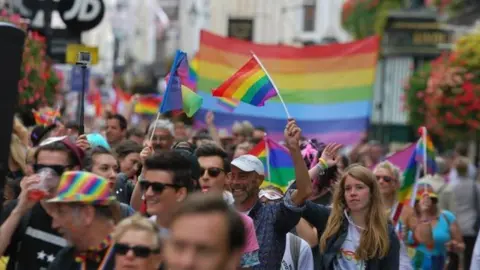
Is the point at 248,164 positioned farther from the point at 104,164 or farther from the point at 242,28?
the point at 242,28

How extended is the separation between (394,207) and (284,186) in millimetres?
1077

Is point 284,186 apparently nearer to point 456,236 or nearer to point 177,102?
point 177,102

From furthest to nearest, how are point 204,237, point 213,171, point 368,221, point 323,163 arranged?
point 323,163 → point 368,221 → point 213,171 → point 204,237

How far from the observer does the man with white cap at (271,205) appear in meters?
8.71

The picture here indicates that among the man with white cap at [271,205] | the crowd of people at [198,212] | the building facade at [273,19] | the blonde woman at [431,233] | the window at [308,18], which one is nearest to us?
the crowd of people at [198,212]

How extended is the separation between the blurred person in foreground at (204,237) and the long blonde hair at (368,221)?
4.63 m

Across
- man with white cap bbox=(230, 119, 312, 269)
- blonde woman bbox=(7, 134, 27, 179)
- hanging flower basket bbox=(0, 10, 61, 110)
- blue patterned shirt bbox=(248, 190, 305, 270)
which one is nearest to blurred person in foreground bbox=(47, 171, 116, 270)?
man with white cap bbox=(230, 119, 312, 269)

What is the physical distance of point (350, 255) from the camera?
960 centimetres

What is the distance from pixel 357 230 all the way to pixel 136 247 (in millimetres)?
3785

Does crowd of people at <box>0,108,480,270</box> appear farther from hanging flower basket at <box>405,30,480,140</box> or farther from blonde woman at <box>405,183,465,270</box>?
hanging flower basket at <box>405,30,480,140</box>

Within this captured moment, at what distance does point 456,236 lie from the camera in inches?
558

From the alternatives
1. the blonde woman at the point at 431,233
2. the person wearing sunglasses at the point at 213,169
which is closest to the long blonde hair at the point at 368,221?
the person wearing sunglasses at the point at 213,169

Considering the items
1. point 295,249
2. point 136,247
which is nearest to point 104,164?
point 295,249

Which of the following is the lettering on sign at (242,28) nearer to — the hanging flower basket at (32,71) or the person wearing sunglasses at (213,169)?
the hanging flower basket at (32,71)
